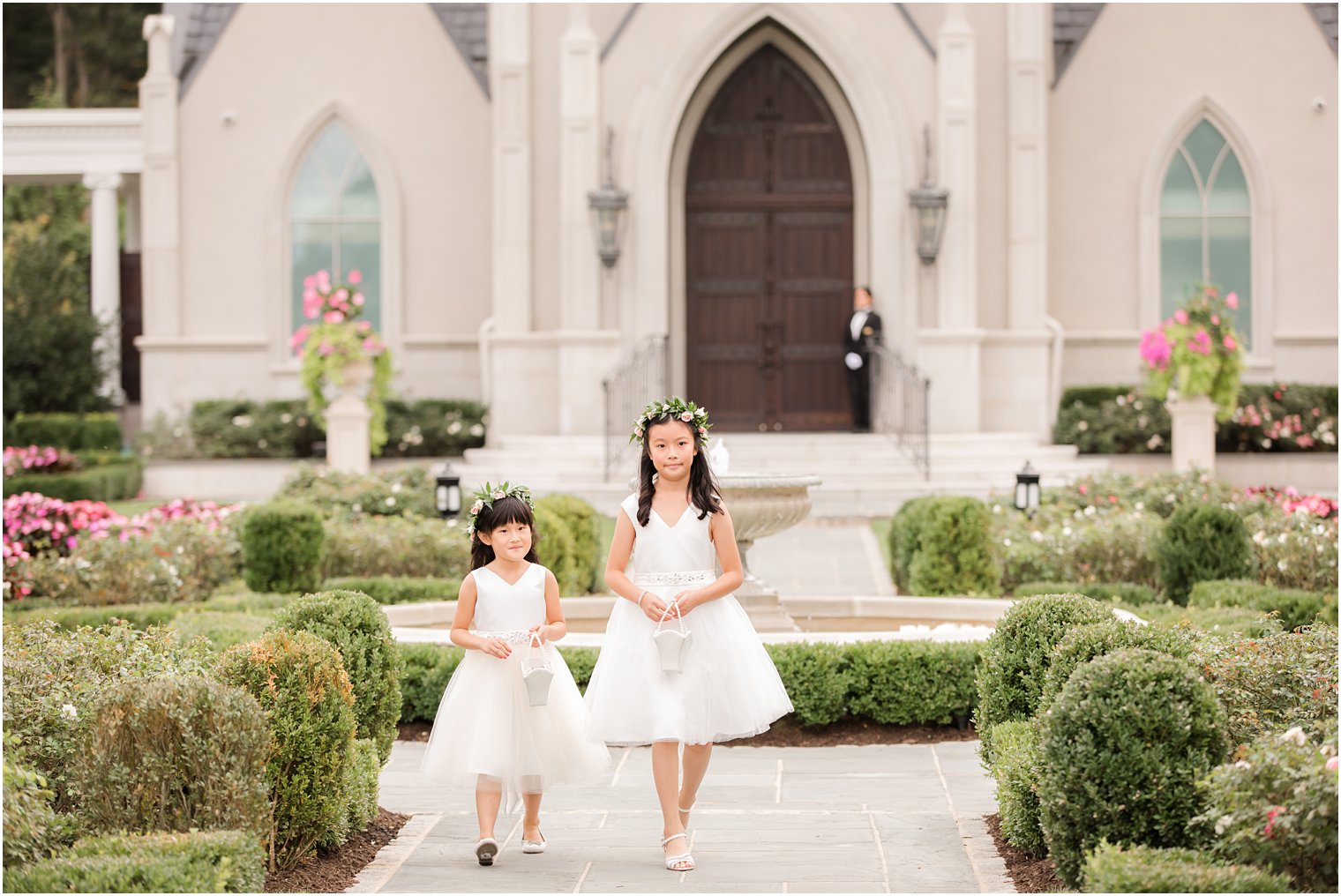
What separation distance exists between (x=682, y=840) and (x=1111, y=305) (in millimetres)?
17509

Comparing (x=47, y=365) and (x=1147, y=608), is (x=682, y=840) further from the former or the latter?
(x=47, y=365)

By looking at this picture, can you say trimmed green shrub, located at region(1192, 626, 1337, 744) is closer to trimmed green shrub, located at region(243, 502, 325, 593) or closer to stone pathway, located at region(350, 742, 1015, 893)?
stone pathway, located at region(350, 742, 1015, 893)

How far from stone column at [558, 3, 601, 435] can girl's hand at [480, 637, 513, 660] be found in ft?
45.5

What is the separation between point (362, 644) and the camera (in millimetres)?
6492

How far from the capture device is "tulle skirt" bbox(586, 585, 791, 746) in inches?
228

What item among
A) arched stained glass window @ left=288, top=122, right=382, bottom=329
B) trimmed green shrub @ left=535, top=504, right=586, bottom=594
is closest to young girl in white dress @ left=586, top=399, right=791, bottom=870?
trimmed green shrub @ left=535, top=504, right=586, bottom=594

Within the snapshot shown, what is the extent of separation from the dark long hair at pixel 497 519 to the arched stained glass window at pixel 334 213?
17194 millimetres

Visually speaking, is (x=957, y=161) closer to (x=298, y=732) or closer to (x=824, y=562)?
(x=824, y=562)

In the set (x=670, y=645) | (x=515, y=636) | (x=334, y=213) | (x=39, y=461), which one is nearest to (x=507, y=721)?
(x=515, y=636)

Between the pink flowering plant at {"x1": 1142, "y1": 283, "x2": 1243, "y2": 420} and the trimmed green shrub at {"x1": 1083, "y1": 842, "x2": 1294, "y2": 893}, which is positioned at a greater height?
the pink flowering plant at {"x1": 1142, "y1": 283, "x2": 1243, "y2": 420}

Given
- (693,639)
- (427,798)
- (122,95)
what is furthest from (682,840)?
(122,95)

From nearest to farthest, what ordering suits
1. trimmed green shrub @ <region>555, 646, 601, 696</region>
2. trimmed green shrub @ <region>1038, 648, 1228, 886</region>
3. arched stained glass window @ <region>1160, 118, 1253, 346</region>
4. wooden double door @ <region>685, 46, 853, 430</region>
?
trimmed green shrub @ <region>1038, 648, 1228, 886</region>, trimmed green shrub @ <region>555, 646, 601, 696</region>, wooden double door @ <region>685, 46, 853, 430</region>, arched stained glass window @ <region>1160, 118, 1253, 346</region>

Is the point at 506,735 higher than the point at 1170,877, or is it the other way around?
the point at 506,735

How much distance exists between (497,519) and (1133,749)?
7.79 feet
